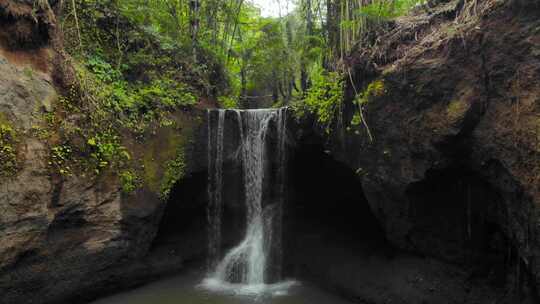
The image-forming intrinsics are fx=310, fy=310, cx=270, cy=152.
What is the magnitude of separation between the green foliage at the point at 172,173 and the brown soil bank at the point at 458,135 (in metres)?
4.26

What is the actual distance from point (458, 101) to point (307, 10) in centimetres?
851

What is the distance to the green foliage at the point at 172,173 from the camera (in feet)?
24.5

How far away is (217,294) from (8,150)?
4.80 metres

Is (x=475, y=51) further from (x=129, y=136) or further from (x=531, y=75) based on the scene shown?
(x=129, y=136)

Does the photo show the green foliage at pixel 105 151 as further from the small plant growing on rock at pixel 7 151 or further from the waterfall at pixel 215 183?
the waterfall at pixel 215 183

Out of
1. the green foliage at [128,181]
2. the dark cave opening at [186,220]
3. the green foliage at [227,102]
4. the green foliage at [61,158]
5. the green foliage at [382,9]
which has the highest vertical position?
the green foliage at [382,9]

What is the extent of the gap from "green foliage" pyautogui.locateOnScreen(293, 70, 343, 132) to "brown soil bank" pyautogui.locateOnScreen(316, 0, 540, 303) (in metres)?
0.37

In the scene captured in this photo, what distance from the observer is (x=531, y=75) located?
13.8 feet

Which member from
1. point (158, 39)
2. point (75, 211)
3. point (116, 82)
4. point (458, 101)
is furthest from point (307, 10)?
point (75, 211)

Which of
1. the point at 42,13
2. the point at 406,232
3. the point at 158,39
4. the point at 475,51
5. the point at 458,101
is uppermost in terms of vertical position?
the point at 158,39

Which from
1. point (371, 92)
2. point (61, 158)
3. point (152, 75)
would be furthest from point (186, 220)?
point (371, 92)

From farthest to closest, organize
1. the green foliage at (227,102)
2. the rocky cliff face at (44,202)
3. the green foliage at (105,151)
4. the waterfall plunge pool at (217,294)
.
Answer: the green foliage at (227,102)
the waterfall plunge pool at (217,294)
the green foliage at (105,151)
the rocky cliff face at (44,202)

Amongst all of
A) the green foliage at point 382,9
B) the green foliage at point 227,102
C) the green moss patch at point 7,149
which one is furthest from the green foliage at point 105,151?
the green foliage at point 382,9

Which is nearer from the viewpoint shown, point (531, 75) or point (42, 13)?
point (531, 75)
